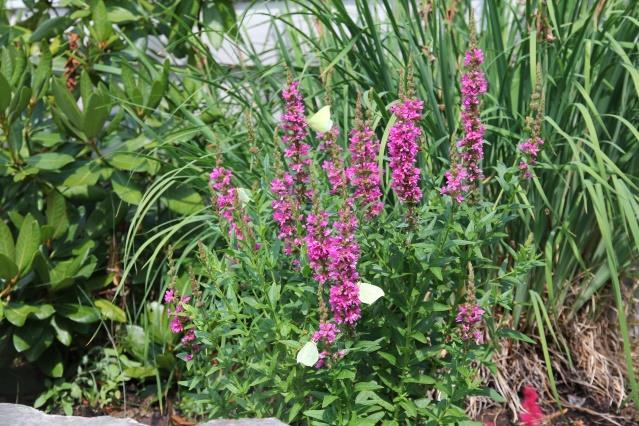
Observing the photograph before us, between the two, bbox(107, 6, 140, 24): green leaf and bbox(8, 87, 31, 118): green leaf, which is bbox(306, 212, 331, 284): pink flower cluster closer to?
bbox(8, 87, 31, 118): green leaf

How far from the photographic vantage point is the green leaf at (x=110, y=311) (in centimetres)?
322

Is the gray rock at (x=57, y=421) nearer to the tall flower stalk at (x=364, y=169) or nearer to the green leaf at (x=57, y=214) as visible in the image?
the tall flower stalk at (x=364, y=169)

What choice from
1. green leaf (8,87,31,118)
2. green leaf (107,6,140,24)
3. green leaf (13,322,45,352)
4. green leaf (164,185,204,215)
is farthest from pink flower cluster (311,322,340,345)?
green leaf (107,6,140,24)

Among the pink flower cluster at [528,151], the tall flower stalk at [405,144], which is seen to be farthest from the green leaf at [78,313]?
the pink flower cluster at [528,151]

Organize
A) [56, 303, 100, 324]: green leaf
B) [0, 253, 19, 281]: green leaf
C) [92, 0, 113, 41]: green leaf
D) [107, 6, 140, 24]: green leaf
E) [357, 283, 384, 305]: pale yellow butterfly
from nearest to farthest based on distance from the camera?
[357, 283, 384, 305]: pale yellow butterfly, [0, 253, 19, 281]: green leaf, [56, 303, 100, 324]: green leaf, [92, 0, 113, 41]: green leaf, [107, 6, 140, 24]: green leaf

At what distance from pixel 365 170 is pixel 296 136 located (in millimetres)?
242

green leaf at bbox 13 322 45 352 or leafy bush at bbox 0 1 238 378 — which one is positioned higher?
leafy bush at bbox 0 1 238 378

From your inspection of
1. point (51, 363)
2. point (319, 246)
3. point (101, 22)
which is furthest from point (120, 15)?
point (319, 246)

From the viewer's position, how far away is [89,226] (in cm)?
336

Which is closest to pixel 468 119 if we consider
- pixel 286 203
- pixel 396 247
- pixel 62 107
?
pixel 396 247

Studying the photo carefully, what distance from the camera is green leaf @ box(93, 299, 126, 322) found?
3.22m

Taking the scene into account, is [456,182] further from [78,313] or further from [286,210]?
[78,313]

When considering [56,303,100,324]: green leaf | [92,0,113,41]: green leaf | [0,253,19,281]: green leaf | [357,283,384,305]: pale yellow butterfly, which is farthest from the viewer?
[92,0,113,41]: green leaf

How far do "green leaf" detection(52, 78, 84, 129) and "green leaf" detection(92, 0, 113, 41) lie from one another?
0.49m
